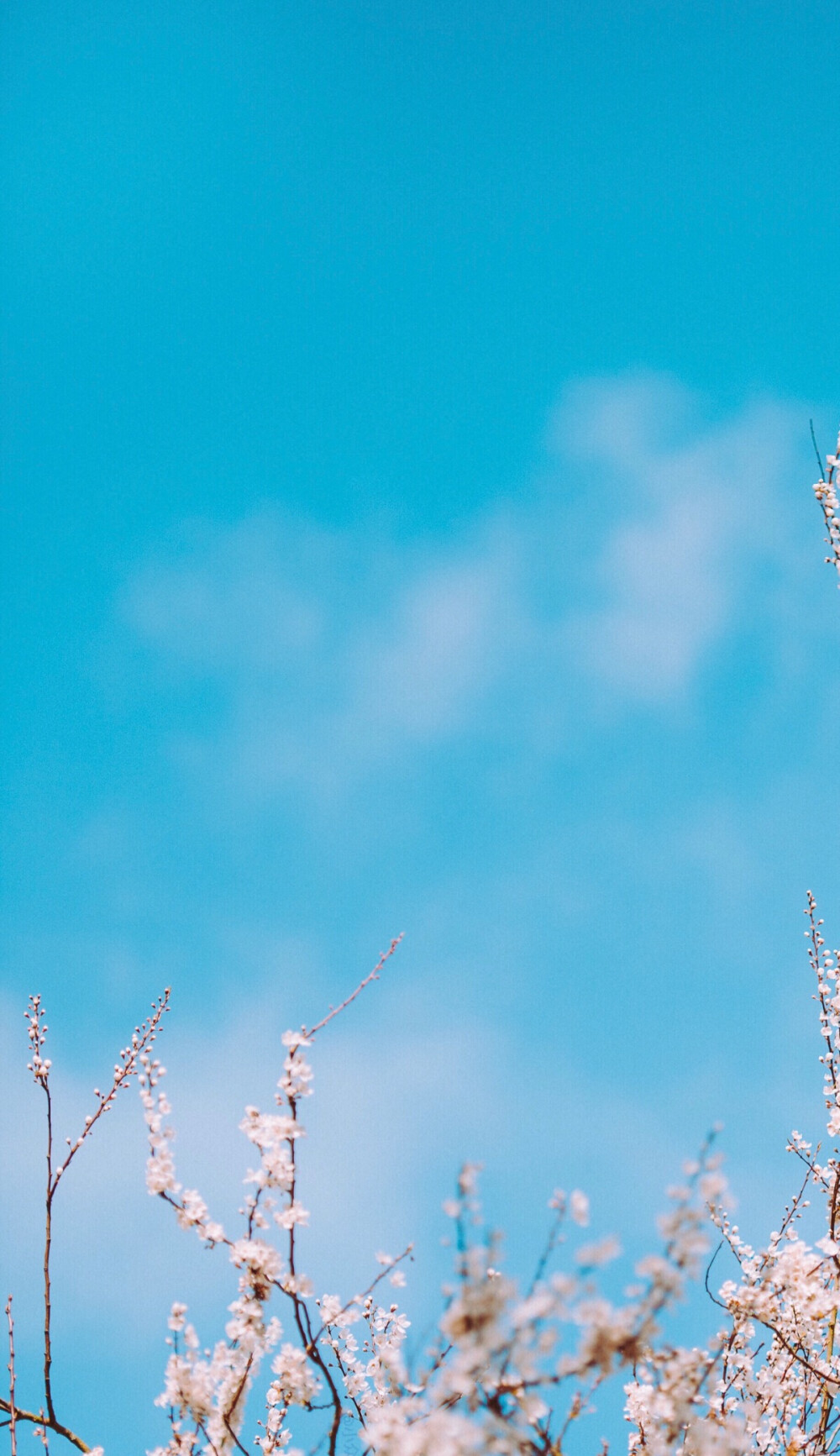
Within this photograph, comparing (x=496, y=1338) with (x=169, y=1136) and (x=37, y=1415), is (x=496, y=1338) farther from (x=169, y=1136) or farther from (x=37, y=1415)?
(x=37, y=1415)

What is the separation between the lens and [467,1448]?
2.50 m

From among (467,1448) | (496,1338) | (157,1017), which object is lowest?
(467,1448)

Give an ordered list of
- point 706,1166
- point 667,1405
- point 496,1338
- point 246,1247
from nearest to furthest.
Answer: point 496,1338 < point 706,1166 < point 667,1405 < point 246,1247

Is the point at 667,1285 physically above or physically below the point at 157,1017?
below

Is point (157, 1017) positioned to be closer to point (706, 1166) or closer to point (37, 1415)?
point (37, 1415)

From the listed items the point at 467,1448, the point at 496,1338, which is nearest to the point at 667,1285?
the point at 496,1338

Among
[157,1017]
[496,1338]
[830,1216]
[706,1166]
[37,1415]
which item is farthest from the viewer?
[830,1216]

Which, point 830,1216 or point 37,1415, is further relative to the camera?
point 830,1216

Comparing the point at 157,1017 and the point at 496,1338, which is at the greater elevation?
the point at 157,1017

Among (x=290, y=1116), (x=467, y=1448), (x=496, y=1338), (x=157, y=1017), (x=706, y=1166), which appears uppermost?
(x=157, y=1017)

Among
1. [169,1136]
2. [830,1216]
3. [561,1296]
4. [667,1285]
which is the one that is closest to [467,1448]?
[561,1296]

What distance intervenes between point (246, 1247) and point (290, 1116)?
16.7 inches

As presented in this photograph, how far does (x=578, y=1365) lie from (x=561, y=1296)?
0.88ft

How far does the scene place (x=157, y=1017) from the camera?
449cm
